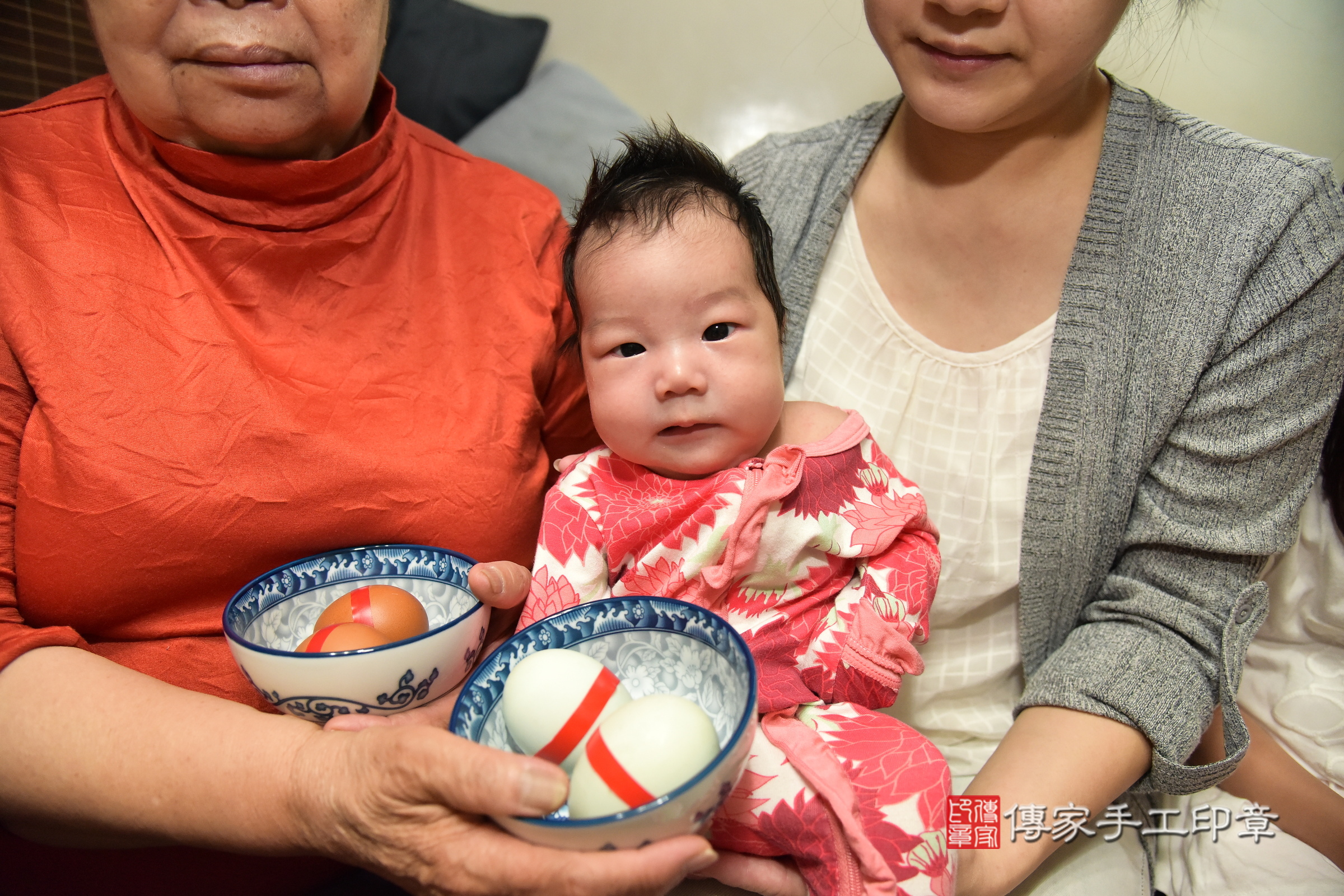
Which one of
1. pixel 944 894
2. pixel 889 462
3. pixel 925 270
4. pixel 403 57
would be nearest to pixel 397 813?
pixel 944 894

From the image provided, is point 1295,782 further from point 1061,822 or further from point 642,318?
point 642,318

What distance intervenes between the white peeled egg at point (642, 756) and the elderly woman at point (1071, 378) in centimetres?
30

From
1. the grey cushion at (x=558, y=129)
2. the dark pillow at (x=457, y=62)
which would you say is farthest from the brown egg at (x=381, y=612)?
the dark pillow at (x=457, y=62)

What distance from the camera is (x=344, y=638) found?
0.98m

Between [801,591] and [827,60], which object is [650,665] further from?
[827,60]

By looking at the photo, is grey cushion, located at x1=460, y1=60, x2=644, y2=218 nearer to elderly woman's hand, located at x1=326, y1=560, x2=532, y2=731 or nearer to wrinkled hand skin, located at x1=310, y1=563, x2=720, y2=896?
elderly woman's hand, located at x1=326, y1=560, x2=532, y2=731

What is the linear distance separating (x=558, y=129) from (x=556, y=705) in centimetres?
159

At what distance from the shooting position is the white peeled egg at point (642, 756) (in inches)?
30.0

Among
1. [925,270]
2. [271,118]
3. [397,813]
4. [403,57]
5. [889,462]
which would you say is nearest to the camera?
[397,813]

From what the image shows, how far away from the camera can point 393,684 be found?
93 cm

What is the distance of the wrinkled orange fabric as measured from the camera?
990 mm

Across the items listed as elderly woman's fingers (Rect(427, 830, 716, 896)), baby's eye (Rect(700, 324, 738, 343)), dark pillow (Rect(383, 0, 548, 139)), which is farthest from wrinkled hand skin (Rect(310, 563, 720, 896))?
dark pillow (Rect(383, 0, 548, 139))

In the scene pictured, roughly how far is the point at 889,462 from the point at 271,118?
0.95 m

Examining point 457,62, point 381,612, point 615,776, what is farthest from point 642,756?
point 457,62
